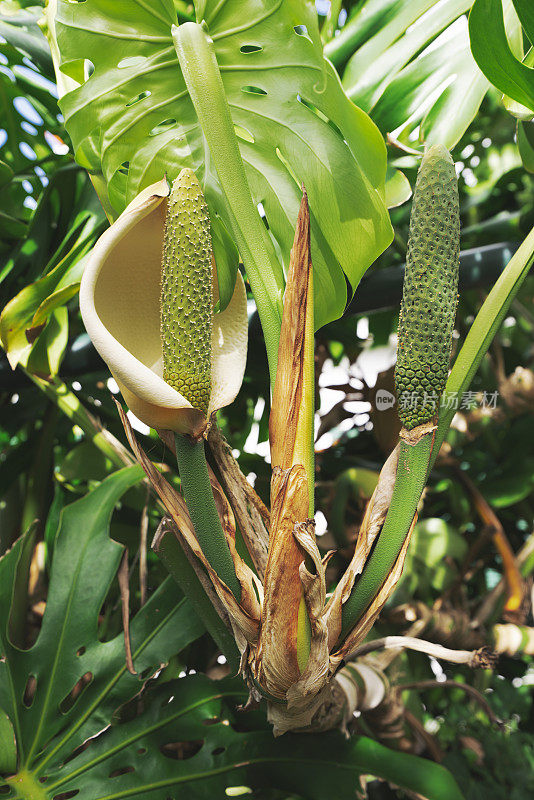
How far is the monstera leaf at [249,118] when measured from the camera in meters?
0.36

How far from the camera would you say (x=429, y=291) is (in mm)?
316

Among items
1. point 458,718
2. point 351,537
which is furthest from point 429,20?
point 458,718

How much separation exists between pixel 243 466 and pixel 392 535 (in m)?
0.45

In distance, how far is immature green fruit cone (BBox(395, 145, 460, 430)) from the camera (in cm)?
32

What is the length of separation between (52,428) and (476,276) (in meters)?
0.53

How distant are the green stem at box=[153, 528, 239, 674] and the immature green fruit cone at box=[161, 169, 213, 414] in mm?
121

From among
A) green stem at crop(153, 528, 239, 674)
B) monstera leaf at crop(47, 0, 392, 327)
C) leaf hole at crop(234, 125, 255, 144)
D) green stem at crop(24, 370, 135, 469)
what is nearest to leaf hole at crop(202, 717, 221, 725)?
green stem at crop(153, 528, 239, 674)

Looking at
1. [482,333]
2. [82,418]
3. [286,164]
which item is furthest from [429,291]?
[82,418]

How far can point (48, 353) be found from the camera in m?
0.53

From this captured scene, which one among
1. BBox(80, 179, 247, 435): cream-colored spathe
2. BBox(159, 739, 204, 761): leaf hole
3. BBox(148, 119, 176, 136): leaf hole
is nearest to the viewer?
BBox(80, 179, 247, 435): cream-colored spathe

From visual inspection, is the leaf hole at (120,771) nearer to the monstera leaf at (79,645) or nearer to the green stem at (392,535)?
the monstera leaf at (79,645)

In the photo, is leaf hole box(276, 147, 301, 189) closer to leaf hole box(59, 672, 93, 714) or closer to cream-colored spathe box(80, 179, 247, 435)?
cream-colored spathe box(80, 179, 247, 435)

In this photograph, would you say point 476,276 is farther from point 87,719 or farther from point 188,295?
point 87,719

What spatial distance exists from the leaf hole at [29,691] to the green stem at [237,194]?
0.36 metres
